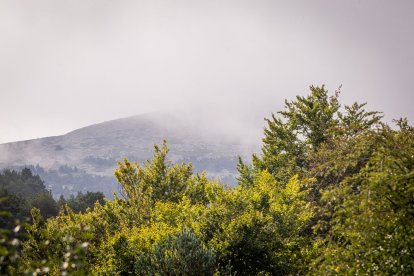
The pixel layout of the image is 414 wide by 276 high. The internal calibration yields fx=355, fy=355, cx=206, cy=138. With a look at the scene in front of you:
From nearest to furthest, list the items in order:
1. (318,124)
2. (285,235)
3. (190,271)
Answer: (190,271) → (285,235) → (318,124)

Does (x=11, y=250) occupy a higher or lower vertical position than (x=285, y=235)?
higher

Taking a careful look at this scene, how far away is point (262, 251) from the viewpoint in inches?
647

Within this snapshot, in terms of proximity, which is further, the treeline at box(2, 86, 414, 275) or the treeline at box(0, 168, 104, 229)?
the treeline at box(0, 168, 104, 229)

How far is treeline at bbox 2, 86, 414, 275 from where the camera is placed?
827 cm

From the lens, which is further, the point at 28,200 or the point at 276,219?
the point at 28,200

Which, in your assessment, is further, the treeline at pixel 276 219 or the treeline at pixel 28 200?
the treeline at pixel 28 200

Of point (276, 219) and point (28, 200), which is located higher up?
point (276, 219)

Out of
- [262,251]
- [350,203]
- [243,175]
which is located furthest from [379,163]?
[243,175]

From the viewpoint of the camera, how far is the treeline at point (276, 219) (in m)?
8.27

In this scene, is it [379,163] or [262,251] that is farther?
[262,251]

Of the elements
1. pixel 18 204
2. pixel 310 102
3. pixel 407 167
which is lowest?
pixel 18 204

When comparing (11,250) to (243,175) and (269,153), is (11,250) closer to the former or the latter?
(269,153)

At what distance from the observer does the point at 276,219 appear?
18.7 m

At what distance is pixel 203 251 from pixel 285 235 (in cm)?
578
